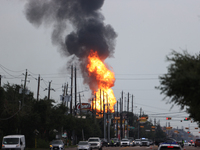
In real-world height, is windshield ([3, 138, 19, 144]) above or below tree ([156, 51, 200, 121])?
below

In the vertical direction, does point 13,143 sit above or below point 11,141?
below

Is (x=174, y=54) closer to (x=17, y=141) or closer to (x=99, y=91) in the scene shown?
(x=17, y=141)

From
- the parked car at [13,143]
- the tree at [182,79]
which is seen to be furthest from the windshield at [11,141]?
the tree at [182,79]

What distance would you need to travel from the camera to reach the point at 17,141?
1588 inches

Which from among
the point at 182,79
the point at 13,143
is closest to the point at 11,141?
the point at 13,143

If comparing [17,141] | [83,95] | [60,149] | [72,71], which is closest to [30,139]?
[60,149]

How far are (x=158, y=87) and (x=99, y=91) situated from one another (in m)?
87.6

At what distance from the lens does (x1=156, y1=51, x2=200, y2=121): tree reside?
55.2 feet

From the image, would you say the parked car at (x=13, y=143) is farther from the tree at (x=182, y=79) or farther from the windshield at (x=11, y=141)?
the tree at (x=182, y=79)

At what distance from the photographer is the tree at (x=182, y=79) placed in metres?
16.8

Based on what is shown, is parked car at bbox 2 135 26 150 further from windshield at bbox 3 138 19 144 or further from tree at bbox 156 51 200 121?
tree at bbox 156 51 200 121

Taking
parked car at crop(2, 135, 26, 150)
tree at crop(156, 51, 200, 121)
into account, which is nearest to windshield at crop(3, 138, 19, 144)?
parked car at crop(2, 135, 26, 150)

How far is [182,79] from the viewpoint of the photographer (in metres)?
16.9

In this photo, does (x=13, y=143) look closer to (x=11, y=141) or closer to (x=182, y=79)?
(x=11, y=141)
